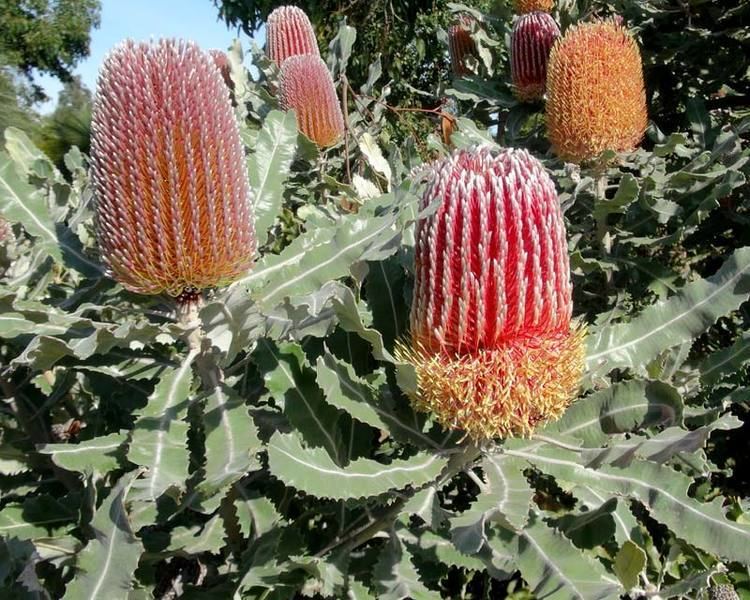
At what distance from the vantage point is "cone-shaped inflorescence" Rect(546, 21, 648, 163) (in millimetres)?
2816

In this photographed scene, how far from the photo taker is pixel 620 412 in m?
1.64

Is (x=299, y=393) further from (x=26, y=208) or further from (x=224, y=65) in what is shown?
(x=224, y=65)

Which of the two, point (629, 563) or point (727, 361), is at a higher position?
point (727, 361)

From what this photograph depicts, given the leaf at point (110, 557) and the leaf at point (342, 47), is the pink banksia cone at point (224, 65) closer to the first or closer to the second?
the leaf at point (342, 47)

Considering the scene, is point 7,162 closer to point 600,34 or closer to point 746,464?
point 600,34

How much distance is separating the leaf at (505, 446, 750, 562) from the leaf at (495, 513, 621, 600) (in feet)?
0.46

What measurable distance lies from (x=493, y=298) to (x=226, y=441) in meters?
0.65

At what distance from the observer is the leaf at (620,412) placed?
1.58 m

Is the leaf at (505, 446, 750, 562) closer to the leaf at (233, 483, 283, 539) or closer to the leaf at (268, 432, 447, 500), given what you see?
the leaf at (268, 432, 447, 500)

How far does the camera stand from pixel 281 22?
4.34m

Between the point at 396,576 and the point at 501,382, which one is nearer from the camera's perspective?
the point at 501,382

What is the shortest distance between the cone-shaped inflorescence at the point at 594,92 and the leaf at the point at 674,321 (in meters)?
1.32

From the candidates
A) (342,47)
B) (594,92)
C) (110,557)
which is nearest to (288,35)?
(342,47)

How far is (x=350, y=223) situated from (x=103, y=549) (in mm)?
907
